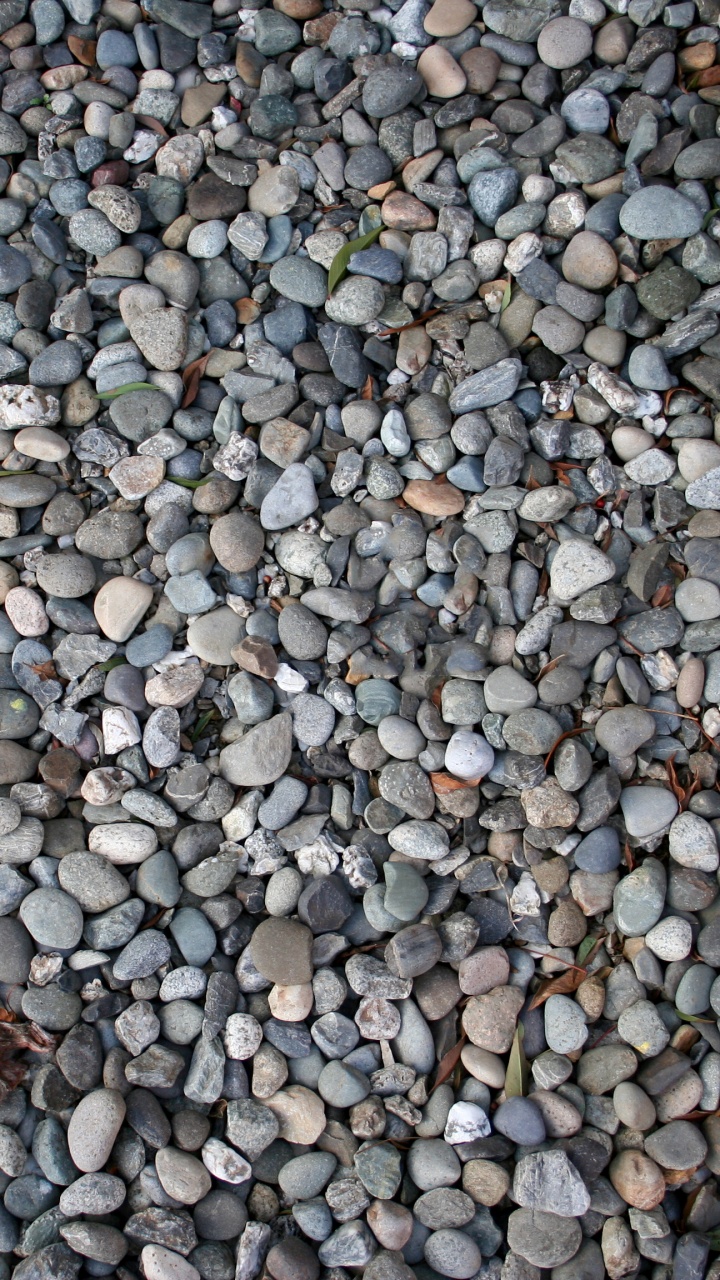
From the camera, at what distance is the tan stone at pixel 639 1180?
5.52ft

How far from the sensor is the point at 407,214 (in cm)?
212

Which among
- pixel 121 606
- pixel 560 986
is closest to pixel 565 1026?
pixel 560 986

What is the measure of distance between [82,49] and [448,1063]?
2639 mm

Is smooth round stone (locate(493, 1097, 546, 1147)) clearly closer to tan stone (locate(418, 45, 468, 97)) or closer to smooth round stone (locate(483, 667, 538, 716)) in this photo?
smooth round stone (locate(483, 667, 538, 716))

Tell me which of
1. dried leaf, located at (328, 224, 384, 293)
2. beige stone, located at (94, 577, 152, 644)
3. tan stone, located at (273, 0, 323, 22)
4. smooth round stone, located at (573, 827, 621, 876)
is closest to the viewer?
smooth round stone, located at (573, 827, 621, 876)

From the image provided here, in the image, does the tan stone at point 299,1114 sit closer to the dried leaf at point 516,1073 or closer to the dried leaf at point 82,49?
the dried leaf at point 516,1073

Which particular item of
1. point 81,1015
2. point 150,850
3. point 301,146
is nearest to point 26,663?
point 150,850

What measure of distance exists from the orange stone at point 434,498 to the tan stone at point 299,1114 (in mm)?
1300

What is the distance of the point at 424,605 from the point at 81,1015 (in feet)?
3.83

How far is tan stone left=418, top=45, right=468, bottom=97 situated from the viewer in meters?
2.16

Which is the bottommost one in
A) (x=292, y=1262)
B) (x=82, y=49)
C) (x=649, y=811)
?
(x=292, y=1262)

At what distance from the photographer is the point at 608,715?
190cm

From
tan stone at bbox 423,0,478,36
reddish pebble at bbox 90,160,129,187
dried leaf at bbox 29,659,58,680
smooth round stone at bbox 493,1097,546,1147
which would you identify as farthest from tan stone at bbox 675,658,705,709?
reddish pebble at bbox 90,160,129,187

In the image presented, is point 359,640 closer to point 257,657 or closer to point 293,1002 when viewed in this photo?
point 257,657
